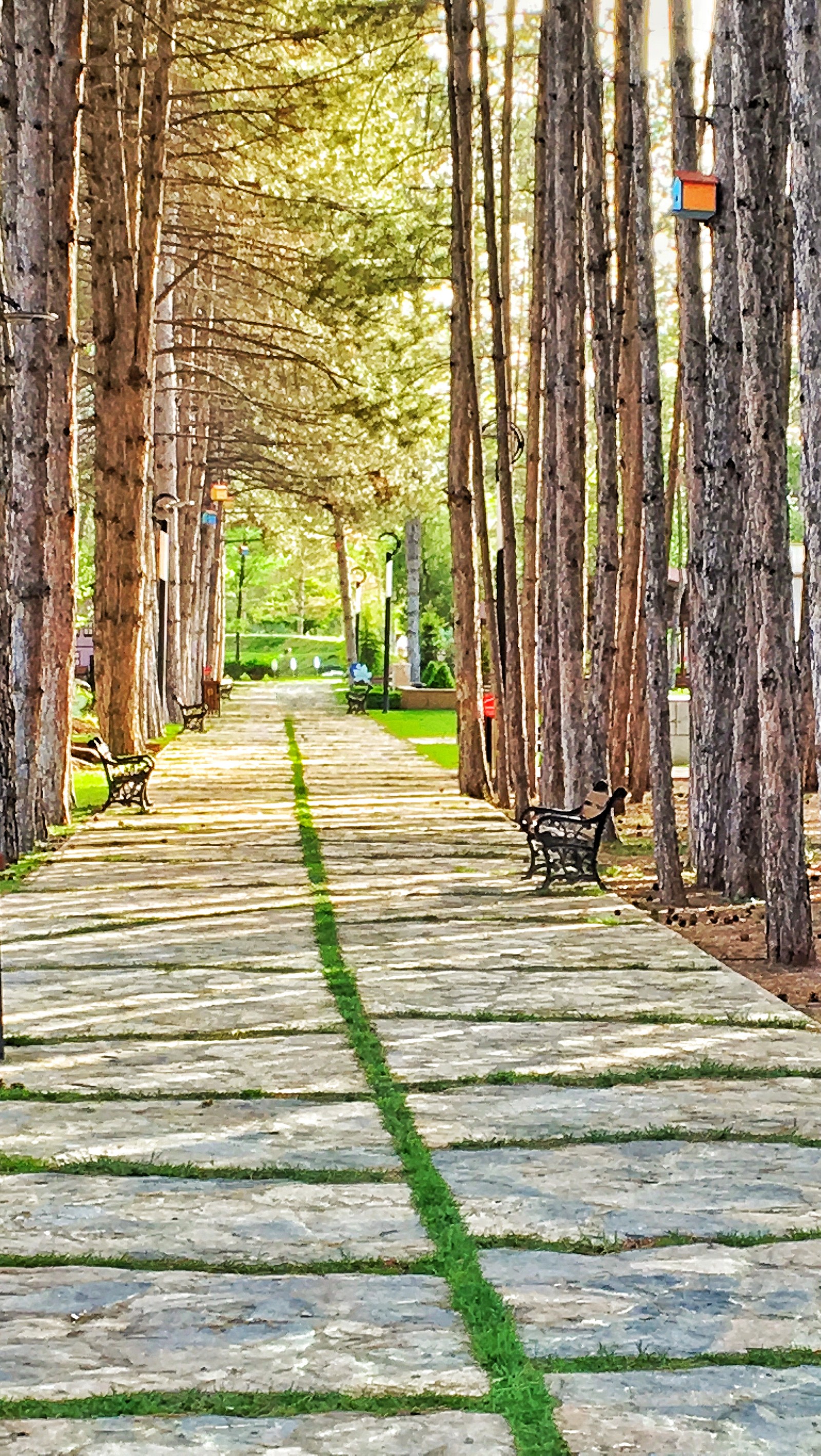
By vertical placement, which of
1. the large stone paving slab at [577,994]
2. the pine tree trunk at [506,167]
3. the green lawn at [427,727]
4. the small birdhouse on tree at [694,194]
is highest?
the pine tree trunk at [506,167]

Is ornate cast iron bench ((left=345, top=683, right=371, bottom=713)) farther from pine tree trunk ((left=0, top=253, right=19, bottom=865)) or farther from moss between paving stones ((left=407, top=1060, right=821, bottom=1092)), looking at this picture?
moss between paving stones ((left=407, top=1060, right=821, bottom=1092))

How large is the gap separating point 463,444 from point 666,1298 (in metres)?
15.7

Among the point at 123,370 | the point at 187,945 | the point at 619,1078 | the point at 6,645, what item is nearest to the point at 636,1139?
the point at 619,1078

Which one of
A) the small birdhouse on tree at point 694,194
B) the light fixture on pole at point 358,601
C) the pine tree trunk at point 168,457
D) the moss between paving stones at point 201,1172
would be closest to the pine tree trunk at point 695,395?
the small birdhouse on tree at point 694,194

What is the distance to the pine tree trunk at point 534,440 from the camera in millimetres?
18406

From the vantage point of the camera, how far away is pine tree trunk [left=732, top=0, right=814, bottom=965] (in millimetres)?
9875

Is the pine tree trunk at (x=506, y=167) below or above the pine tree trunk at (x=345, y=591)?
above

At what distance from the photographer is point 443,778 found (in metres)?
22.8

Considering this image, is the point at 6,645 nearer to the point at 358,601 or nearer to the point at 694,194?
the point at 694,194

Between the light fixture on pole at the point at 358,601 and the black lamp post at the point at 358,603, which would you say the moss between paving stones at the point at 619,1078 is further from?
the light fixture on pole at the point at 358,601

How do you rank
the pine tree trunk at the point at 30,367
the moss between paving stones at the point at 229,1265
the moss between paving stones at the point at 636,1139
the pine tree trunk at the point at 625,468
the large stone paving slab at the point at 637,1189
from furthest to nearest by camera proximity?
the pine tree trunk at the point at 625,468 < the pine tree trunk at the point at 30,367 < the moss between paving stones at the point at 636,1139 < the large stone paving slab at the point at 637,1189 < the moss between paving stones at the point at 229,1265

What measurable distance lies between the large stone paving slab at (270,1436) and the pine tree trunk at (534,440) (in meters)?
14.5

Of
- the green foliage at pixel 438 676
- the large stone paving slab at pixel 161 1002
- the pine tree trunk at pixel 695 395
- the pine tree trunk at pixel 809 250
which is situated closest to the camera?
the pine tree trunk at pixel 809 250

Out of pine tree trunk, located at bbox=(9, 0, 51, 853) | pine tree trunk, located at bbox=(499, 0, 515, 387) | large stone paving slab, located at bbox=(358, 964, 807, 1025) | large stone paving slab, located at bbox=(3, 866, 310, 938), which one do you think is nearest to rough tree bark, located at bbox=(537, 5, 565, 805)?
pine tree trunk, located at bbox=(499, 0, 515, 387)
